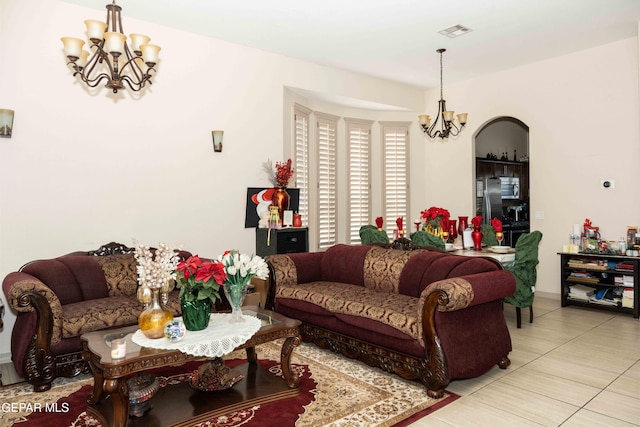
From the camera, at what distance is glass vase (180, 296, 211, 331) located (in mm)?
2979

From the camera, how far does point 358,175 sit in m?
7.85

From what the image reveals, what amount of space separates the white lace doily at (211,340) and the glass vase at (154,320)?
0.15 feet

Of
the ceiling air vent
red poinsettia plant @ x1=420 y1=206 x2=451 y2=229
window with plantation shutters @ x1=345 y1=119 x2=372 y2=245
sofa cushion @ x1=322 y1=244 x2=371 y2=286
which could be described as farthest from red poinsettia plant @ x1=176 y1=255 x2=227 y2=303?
window with plantation shutters @ x1=345 y1=119 x2=372 y2=245

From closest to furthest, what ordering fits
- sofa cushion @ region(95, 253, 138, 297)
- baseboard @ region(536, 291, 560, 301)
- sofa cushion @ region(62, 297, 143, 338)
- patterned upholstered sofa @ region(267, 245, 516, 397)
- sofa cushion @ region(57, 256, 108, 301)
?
1. patterned upholstered sofa @ region(267, 245, 516, 397)
2. sofa cushion @ region(62, 297, 143, 338)
3. sofa cushion @ region(57, 256, 108, 301)
4. sofa cushion @ region(95, 253, 138, 297)
5. baseboard @ region(536, 291, 560, 301)

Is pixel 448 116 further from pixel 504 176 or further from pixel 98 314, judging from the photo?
pixel 98 314

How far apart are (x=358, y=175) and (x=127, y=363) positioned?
582 cm

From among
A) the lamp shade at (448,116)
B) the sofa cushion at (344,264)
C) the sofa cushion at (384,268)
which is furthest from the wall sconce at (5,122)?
the lamp shade at (448,116)

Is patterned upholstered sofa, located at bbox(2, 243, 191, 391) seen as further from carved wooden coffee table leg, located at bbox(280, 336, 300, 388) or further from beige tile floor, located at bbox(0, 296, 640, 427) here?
carved wooden coffee table leg, located at bbox(280, 336, 300, 388)

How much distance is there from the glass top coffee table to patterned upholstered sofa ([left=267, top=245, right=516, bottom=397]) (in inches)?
28.1

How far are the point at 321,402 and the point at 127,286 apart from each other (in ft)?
8.00

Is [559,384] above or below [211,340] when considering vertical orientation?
below

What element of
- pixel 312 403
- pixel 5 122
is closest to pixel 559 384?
pixel 312 403

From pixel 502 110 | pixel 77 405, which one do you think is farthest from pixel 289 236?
pixel 502 110

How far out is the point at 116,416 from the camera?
2.56 meters
